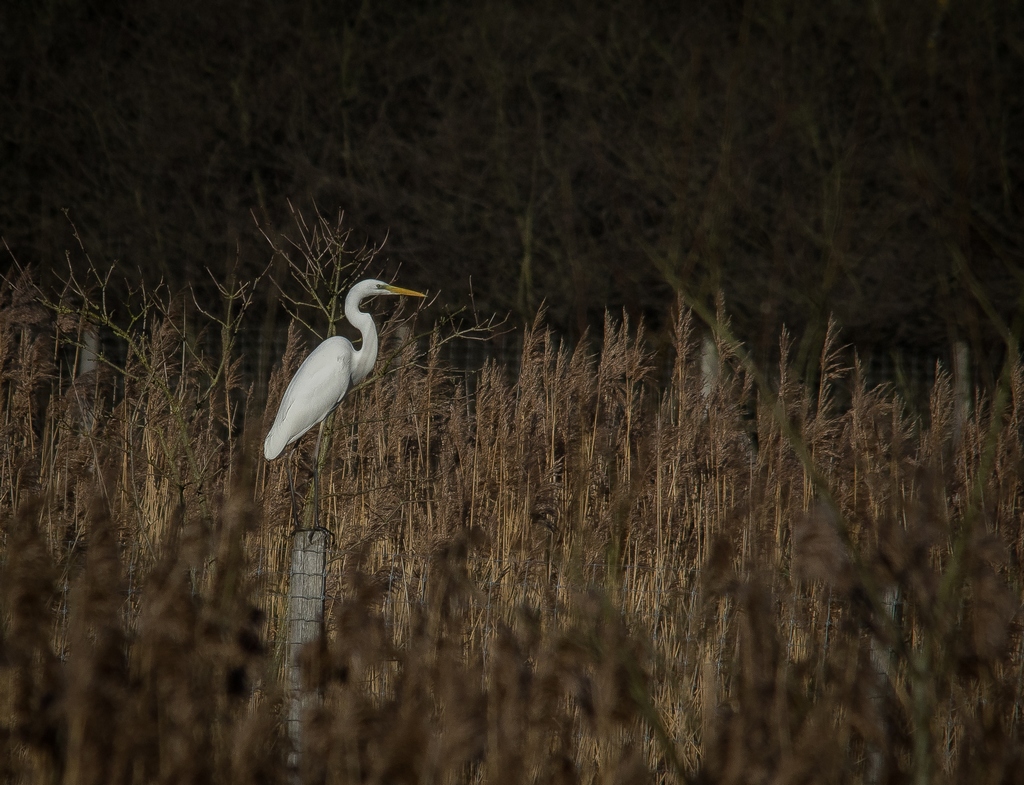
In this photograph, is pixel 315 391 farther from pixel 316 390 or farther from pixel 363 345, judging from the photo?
pixel 363 345

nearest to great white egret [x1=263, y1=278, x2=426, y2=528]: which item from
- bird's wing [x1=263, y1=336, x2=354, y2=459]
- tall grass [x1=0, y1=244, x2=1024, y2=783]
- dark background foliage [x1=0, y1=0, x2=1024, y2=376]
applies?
bird's wing [x1=263, y1=336, x2=354, y2=459]

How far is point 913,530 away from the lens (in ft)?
5.46

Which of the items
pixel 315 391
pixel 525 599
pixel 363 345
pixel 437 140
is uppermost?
pixel 437 140

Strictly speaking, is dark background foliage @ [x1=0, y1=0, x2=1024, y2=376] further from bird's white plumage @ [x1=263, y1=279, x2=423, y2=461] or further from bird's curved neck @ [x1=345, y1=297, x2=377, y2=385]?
bird's white plumage @ [x1=263, y1=279, x2=423, y2=461]

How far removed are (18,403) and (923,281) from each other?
6517mm

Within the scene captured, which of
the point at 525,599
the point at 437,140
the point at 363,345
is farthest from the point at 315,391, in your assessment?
the point at 437,140

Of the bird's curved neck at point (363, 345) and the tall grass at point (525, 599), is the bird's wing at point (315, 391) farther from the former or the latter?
the tall grass at point (525, 599)

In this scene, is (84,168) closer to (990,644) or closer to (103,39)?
(103,39)

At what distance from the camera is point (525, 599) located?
3121 millimetres

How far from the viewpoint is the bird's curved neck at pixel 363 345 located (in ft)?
13.4

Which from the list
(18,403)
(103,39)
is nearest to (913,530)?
(18,403)

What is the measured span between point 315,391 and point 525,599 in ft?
3.96

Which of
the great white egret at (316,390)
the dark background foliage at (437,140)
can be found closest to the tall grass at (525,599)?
the great white egret at (316,390)

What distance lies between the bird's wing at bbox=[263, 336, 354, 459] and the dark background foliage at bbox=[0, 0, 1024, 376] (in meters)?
4.01
